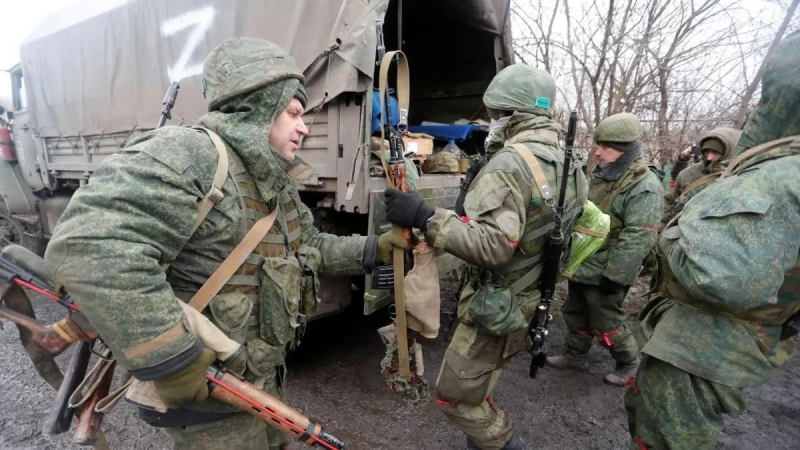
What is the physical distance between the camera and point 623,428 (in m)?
2.70

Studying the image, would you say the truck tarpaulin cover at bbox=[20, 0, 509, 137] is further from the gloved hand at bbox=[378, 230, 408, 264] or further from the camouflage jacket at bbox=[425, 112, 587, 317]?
the gloved hand at bbox=[378, 230, 408, 264]

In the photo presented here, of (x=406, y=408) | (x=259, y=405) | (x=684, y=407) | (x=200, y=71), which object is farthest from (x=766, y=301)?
(x=200, y=71)

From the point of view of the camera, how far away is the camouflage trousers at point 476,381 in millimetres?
2045

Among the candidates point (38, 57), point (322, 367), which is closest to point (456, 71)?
point (322, 367)

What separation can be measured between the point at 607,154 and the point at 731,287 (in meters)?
1.98

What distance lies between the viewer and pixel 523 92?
6.82ft

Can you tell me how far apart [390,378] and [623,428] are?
1803 mm

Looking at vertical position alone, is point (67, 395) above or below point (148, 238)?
below

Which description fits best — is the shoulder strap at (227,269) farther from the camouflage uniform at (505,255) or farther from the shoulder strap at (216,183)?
the camouflage uniform at (505,255)

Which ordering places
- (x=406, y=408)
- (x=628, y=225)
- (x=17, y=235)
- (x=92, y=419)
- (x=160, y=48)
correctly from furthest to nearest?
(x=17, y=235) < (x=160, y=48) < (x=628, y=225) < (x=406, y=408) < (x=92, y=419)

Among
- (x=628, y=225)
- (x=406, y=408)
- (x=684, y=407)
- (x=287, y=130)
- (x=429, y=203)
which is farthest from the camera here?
(x=429, y=203)

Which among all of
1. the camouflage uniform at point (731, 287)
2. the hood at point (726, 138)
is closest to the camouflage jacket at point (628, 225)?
the camouflage uniform at point (731, 287)

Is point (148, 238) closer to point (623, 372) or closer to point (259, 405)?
point (259, 405)

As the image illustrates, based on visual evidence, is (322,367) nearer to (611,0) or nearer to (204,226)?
(204,226)
